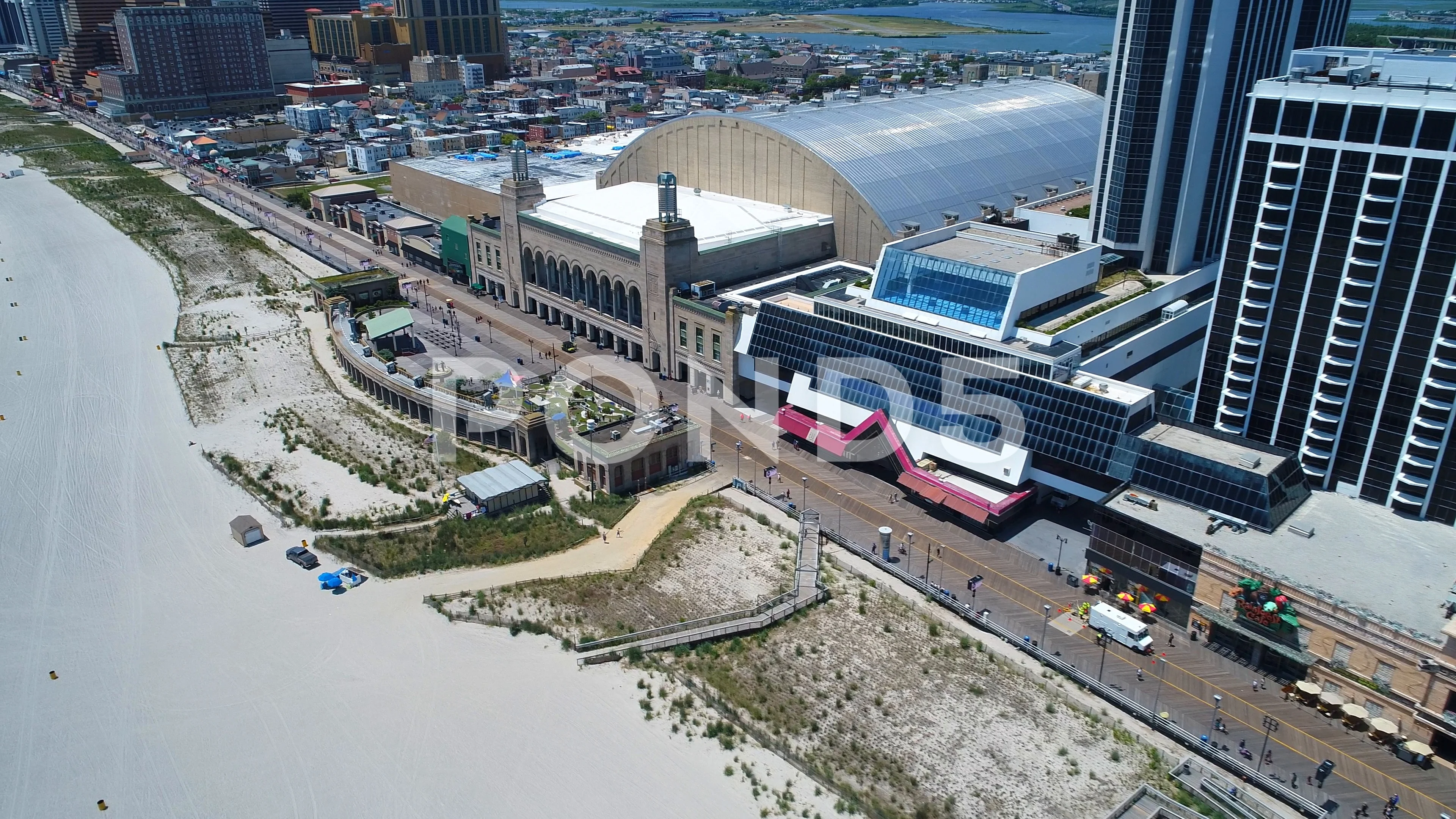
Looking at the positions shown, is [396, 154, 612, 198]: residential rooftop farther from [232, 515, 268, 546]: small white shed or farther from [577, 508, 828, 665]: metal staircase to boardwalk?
[577, 508, 828, 665]: metal staircase to boardwalk

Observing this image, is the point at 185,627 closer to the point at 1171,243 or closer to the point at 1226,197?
the point at 1171,243

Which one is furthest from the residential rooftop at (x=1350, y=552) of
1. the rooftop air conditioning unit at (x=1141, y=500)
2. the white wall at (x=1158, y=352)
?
the white wall at (x=1158, y=352)

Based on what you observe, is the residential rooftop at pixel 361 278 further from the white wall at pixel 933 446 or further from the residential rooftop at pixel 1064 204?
the residential rooftop at pixel 1064 204

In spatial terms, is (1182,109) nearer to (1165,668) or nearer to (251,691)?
(1165,668)

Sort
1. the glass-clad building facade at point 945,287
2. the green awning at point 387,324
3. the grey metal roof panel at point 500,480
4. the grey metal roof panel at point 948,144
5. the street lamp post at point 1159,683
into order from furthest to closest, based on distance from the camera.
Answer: the green awning at point 387,324
the grey metal roof panel at point 948,144
the glass-clad building facade at point 945,287
the grey metal roof panel at point 500,480
the street lamp post at point 1159,683

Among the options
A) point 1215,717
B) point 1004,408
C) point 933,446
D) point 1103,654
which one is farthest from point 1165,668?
point 933,446
